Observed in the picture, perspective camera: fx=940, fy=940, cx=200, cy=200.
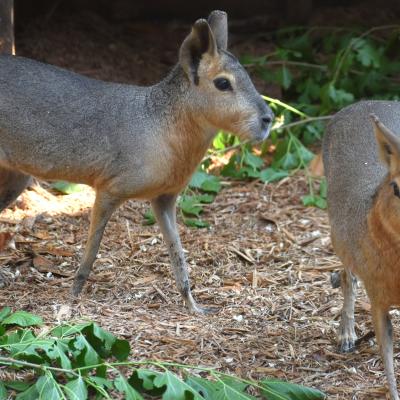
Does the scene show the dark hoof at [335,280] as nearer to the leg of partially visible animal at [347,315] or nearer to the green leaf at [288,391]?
the leg of partially visible animal at [347,315]

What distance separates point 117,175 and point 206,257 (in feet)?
4.13

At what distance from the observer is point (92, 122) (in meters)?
6.05

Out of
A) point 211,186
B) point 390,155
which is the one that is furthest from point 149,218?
point 390,155

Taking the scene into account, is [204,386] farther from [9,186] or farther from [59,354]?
[9,186]

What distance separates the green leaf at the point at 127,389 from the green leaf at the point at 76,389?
0.51 ft

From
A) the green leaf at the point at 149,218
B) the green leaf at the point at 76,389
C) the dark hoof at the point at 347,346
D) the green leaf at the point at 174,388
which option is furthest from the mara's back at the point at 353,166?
the green leaf at the point at 149,218

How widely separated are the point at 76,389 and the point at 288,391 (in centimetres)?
108

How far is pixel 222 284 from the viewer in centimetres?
650

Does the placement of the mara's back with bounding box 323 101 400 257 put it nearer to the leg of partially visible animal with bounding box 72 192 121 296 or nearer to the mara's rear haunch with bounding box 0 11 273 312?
the mara's rear haunch with bounding box 0 11 273 312

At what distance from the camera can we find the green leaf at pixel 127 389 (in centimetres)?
442

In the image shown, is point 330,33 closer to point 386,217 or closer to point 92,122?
point 92,122

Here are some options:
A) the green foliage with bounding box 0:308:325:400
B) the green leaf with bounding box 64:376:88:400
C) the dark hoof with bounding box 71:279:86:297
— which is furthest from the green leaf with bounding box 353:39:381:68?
the green leaf with bounding box 64:376:88:400

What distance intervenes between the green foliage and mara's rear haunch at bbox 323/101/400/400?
63 centimetres

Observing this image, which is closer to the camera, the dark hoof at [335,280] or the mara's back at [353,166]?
the mara's back at [353,166]
